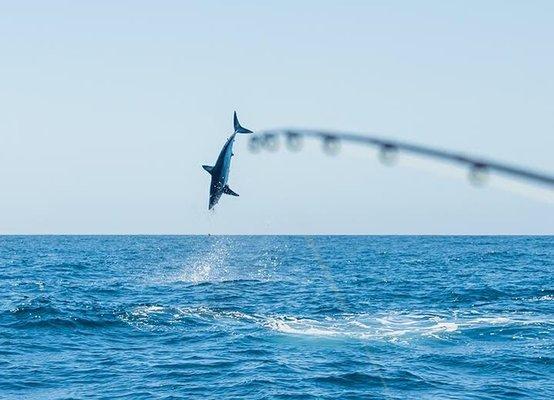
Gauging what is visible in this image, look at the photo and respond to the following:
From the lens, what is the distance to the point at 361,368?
73.9ft

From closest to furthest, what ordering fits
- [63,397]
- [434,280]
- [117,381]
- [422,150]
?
[422,150], [63,397], [117,381], [434,280]

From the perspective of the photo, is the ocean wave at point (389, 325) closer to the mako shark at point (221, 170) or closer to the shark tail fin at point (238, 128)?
the mako shark at point (221, 170)

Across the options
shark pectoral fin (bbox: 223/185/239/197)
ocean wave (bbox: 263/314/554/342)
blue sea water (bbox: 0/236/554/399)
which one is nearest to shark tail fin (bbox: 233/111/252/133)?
shark pectoral fin (bbox: 223/185/239/197)

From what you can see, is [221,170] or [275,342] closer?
[221,170]

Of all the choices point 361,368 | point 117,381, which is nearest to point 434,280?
point 361,368

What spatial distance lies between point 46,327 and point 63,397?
40.7 feet

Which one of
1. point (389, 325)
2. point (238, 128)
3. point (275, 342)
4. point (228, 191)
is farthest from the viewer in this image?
point (389, 325)

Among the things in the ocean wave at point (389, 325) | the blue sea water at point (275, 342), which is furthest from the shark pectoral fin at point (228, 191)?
the ocean wave at point (389, 325)

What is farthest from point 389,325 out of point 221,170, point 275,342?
point 221,170

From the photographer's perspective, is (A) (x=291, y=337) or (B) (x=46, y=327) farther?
(B) (x=46, y=327)

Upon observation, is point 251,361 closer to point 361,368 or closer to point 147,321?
point 361,368

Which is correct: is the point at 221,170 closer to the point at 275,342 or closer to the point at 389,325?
the point at 275,342

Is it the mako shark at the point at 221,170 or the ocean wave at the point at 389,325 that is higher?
the ocean wave at the point at 389,325

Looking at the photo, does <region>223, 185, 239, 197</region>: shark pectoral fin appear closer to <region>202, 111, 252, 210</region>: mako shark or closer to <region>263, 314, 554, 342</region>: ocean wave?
<region>202, 111, 252, 210</region>: mako shark
